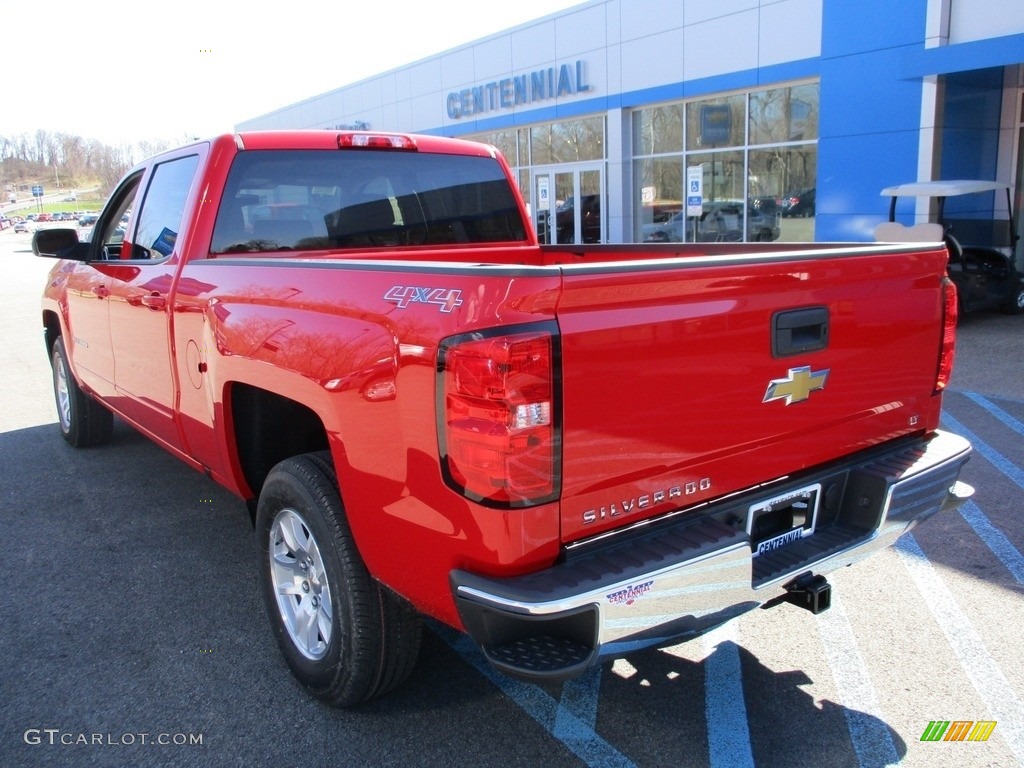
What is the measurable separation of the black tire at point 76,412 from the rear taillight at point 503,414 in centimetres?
491

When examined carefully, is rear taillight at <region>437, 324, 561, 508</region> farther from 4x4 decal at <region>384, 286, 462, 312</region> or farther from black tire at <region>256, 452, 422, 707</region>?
black tire at <region>256, 452, 422, 707</region>

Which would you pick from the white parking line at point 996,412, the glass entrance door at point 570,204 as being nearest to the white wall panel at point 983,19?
the white parking line at point 996,412

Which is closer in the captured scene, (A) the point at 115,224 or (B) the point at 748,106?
(A) the point at 115,224

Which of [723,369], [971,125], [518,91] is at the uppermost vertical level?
[518,91]

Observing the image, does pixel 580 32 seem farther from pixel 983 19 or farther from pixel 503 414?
pixel 503 414

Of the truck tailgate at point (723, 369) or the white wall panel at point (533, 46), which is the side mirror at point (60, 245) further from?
the white wall panel at point (533, 46)

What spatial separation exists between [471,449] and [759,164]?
14957 mm

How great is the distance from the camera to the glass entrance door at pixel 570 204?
1930 cm

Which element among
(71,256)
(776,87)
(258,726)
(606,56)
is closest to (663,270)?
(258,726)

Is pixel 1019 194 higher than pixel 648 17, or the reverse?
pixel 648 17

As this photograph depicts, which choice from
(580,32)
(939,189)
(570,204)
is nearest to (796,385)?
(939,189)

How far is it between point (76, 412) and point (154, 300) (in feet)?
9.02

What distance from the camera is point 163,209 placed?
4.40m

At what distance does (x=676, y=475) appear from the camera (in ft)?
8.17
